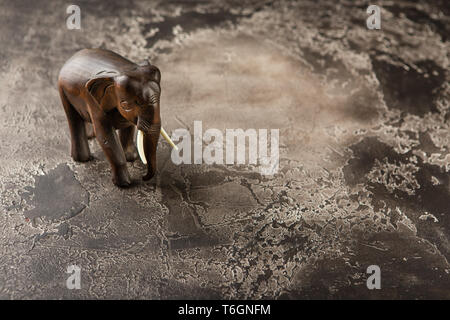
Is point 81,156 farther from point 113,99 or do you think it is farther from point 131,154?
point 113,99

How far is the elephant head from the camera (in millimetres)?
1984

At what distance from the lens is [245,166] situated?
246 centimetres

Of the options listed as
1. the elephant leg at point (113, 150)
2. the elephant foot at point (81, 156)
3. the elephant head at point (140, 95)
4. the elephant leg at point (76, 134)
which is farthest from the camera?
the elephant foot at point (81, 156)

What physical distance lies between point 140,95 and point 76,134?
18.5 inches

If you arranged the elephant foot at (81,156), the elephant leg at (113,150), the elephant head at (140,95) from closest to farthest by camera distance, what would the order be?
the elephant head at (140,95)
the elephant leg at (113,150)
the elephant foot at (81,156)

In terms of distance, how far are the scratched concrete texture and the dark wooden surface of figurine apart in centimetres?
19

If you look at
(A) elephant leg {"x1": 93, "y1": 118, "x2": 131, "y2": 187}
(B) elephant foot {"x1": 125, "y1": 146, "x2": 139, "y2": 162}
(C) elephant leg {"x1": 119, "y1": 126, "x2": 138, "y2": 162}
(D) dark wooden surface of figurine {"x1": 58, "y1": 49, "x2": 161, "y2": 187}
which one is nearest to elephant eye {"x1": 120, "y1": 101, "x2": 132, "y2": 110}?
(D) dark wooden surface of figurine {"x1": 58, "y1": 49, "x2": 161, "y2": 187}

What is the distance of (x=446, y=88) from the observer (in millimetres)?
2922

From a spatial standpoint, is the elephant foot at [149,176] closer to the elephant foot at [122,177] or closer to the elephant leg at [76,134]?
the elephant foot at [122,177]

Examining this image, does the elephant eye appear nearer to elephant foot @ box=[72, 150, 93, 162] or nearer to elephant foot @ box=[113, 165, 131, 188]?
elephant foot @ box=[113, 165, 131, 188]

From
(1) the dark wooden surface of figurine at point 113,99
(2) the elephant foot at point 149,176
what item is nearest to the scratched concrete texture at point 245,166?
(2) the elephant foot at point 149,176

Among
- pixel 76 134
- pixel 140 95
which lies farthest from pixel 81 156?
pixel 140 95

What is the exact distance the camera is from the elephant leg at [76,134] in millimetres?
2252
